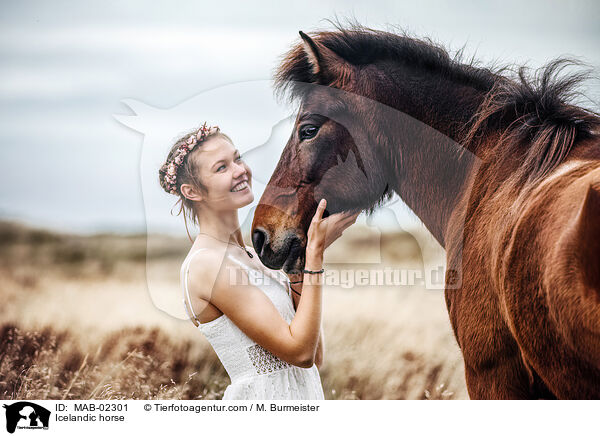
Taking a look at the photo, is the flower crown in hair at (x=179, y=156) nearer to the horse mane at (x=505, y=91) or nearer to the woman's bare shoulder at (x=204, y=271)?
the woman's bare shoulder at (x=204, y=271)

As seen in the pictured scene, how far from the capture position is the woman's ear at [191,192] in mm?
2205

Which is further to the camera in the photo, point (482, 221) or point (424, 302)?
point (424, 302)

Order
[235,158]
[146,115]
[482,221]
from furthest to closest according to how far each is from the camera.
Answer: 1. [146,115]
2. [235,158]
3. [482,221]

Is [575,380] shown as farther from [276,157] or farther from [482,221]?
[276,157]

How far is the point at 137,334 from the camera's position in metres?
2.68

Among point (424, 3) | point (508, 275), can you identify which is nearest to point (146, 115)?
point (424, 3)

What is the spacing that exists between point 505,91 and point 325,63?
687 millimetres

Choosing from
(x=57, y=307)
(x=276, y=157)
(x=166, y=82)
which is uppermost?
(x=166, y=82)

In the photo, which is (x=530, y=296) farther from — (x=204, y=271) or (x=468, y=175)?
(x=204, y=271)

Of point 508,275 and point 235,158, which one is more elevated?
point 235,158

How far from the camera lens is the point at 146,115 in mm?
2619

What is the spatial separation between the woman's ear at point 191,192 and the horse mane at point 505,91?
55 centimetres

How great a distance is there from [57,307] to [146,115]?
3.46 feet
